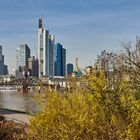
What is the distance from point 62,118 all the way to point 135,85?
1149 millimetres

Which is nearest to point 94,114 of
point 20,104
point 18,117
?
point 18,117

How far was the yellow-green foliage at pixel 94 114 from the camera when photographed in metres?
5.78

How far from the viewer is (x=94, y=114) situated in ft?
19.8

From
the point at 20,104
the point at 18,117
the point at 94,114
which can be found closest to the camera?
the point at 94,114

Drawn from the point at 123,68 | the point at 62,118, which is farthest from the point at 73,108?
the point at 123,68

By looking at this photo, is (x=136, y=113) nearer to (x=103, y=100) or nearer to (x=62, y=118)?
(x=103, y=100)

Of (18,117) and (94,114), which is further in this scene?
(18,117)

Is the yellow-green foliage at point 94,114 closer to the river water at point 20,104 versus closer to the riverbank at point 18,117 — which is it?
the riverbank at point 18,117

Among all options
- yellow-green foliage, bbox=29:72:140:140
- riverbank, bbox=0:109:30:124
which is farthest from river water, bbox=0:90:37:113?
yellow-green foliage, bbox=29:72:140:140

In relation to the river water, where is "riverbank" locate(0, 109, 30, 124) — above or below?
above

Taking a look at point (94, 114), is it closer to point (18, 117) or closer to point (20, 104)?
point (18, 117)

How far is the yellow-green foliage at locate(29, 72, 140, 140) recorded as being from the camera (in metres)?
5.78

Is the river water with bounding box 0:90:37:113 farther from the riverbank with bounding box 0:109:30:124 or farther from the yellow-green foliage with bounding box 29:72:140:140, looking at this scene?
the yellow-green foliage with bounding box 29:72:140:140

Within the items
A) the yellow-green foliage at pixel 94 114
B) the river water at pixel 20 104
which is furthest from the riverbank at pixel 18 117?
the yellow-green foliage at pixel 94 114
